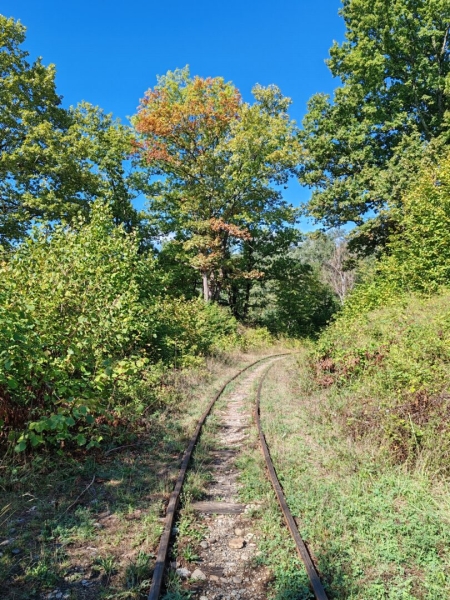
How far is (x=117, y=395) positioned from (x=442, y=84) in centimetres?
2148

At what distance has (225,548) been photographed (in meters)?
3.75

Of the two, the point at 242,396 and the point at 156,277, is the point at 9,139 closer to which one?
the point at 156,277

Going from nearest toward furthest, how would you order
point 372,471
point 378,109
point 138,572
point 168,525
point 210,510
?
1. point 138,572
2. point 168,525
3. point 210,510
4. point 372,471
5. point 378,109

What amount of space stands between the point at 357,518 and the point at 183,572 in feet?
6.36

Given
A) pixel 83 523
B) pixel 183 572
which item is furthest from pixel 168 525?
pixel 83 523

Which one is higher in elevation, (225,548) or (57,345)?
(57,345)

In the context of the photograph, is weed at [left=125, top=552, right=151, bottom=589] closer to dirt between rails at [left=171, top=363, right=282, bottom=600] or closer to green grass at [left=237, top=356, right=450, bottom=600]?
dirt between rails at [left=171, top=363, right=282, bottom=600]

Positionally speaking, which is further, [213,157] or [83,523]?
[213,157]

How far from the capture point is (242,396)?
10.4m

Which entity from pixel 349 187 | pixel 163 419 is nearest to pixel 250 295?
pixel 349 187

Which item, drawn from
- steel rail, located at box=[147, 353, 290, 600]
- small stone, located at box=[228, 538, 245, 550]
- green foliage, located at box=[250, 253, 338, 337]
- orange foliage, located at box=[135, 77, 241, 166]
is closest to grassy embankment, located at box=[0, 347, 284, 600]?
steel rail, located at box=[147, 353, 290, 600]

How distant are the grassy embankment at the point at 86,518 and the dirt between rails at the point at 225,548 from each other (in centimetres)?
44

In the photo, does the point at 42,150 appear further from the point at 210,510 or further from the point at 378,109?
the point at 210,510

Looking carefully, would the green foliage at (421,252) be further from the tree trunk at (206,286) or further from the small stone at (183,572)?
the tree trunk at (206,286)
